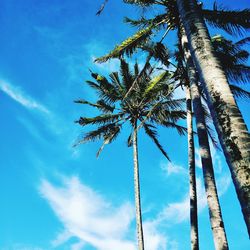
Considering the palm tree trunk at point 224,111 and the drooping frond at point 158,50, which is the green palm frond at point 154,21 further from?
the palm tree trunk at point 224,111

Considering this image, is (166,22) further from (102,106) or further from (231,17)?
(102,106)

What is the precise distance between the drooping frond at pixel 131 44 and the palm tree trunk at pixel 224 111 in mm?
6938

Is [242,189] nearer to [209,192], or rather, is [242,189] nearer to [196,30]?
[196,30]

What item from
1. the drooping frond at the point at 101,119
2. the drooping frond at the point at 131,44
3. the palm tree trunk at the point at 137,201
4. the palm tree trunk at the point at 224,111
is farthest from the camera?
the drooping frond at the point at 101,119

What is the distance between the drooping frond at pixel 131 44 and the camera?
11203mm

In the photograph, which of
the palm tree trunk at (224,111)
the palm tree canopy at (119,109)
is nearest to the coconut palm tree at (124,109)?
the palm tree canopy at (119,109)

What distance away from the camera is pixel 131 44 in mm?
11484

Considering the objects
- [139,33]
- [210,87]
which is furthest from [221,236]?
[139,33]

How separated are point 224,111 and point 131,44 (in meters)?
8.53

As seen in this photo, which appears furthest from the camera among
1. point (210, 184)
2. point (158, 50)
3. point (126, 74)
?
point (126, 74)

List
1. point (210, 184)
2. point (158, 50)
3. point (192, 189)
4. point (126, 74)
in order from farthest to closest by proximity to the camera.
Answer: point (126, 74), point (158, 50), point (192, 189), point (210, 184)

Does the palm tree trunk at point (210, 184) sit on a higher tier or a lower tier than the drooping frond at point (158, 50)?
lower

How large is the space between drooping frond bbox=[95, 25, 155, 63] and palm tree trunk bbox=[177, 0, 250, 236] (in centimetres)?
694

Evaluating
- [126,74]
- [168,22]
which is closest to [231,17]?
[168,22]
